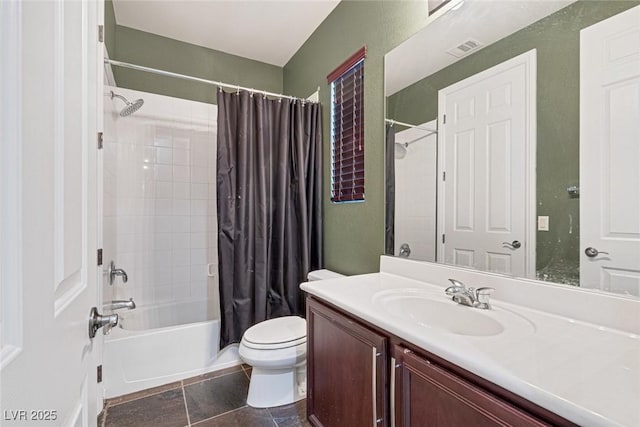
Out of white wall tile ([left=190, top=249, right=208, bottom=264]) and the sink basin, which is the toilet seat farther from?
white wall tile ([left=190, top=249, right=208, bottom=264])

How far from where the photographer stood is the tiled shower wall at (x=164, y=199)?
238 centimetres

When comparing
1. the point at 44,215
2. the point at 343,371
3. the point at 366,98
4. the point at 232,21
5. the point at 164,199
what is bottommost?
the point at 343,371

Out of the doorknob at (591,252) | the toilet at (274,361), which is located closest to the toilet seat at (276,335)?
the toilet at (274,361)

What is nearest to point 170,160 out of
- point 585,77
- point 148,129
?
point 148,129

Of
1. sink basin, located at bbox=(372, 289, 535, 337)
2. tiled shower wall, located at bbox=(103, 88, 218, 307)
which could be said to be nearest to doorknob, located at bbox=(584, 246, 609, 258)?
sink basin, located at bbox=(372, 289, 535, 337)

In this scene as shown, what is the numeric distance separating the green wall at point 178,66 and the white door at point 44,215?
2038 mm

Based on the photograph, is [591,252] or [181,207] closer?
[591,252]

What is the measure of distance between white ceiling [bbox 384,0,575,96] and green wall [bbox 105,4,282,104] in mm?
1654

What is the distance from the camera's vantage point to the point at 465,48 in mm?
1307

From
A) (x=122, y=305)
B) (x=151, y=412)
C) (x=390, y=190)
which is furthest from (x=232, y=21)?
(x=151, y=412)

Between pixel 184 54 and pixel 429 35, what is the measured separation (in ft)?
7.01

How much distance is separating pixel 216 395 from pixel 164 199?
5.34 feet

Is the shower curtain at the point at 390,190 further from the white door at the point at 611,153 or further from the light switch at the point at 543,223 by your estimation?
the white door at the point at 611,153

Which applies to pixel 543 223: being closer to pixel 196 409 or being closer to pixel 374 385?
pixel 374 385
